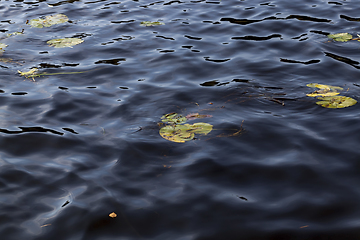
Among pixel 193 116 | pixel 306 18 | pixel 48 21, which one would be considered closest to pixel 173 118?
pixel 193 116

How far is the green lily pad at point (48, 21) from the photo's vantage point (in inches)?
211

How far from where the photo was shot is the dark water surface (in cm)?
198

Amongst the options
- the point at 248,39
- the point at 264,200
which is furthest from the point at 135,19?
the point at 264,200

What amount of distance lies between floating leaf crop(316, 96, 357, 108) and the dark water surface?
0.06 m

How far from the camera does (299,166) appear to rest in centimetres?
233

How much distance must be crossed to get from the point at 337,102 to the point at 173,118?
154 cm

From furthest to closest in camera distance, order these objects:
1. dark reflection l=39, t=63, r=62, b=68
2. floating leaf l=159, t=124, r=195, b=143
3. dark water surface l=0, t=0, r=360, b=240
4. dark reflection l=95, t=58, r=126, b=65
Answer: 1. dark reflection l=95, t=58, r=126, b=65
2. dark reflection l=39, t=63, r=62, b=68
3. floating leaf l=159, t=124, r=195, b=143
4. dark water surface l=0, t=0, r=360, b=240

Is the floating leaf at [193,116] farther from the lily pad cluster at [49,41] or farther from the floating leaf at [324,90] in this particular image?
the lily pad cluster at [49,41]

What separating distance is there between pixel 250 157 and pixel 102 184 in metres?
1.13

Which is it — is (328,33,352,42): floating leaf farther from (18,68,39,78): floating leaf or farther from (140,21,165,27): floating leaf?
Answer: (18,68,39,78): floating leaf

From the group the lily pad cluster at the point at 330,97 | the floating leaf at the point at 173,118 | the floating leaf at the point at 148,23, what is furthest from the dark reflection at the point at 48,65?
the lily pad cluster at the point at 330,97

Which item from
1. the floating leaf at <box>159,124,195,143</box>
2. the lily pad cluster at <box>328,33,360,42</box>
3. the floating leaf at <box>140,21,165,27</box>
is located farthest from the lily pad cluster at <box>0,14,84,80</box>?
the lily pad cluster at <box>328,33,360,42</box>

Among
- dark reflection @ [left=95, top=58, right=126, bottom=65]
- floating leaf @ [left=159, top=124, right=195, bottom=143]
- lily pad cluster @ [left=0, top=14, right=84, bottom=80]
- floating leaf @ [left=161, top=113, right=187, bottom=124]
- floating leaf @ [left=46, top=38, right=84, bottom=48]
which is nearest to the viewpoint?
floating leaf @ [left=159, top=124, right=195, bottom=143]

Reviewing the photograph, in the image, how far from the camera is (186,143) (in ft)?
8.72
